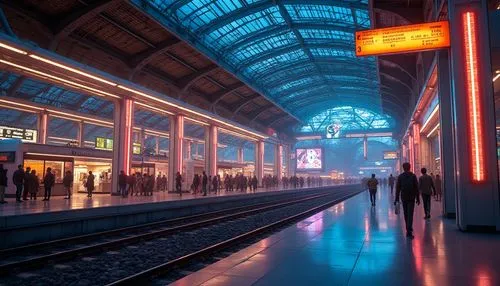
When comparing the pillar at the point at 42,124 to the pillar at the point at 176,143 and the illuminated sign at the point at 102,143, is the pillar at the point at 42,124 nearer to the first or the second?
the illuminated sign at the point at 102,143

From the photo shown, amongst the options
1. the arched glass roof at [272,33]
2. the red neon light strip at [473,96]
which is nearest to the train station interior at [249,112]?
the red neon light strip at [473,96]

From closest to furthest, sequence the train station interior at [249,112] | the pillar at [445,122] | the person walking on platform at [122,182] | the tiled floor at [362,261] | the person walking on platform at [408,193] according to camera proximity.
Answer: the tiled floor at [362,261] < the train station interior at [249,112] < the person walking on platform at [408,193] < the pillar at [445,122] < the person walking on platform at [122,182]

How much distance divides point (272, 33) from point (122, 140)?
1456 centimetres

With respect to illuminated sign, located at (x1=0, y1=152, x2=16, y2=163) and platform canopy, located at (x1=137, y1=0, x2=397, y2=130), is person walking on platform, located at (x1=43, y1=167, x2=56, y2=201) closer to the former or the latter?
illuminated sign, located at (x1=0, y1=152, x2=16, y2=163)

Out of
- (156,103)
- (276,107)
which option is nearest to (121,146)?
(156,103)

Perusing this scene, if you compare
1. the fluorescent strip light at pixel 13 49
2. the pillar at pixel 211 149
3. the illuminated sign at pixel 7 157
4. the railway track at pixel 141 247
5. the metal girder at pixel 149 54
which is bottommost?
the railway track at pixel 141 247

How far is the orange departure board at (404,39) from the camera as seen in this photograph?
11227mm

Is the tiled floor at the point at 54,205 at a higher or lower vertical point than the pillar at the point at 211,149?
lower

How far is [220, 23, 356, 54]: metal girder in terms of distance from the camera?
30.5m

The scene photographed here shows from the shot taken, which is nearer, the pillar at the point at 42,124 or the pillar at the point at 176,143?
the pillar at the point at 42,124

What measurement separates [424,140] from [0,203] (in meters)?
29.2

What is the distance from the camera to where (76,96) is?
39.9 meters

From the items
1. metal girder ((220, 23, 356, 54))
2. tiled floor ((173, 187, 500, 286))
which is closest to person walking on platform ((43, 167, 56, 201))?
tiled floor ((173, 187, 500, 286))

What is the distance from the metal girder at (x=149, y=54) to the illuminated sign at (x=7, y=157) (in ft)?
28.5
